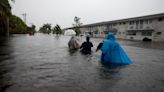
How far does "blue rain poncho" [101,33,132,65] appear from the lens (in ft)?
23.5

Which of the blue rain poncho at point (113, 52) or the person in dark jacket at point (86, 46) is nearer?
the blue rain poncho at point (113, 52)

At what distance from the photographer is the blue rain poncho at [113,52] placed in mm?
7160

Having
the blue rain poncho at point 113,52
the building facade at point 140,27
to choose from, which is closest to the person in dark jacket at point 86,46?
the blue rain poncho at point 113,52

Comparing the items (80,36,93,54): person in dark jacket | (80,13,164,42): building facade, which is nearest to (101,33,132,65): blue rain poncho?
(80,36,93,54): person in dark jacket

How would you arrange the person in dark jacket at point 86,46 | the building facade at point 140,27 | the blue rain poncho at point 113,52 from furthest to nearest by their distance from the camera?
1. the building facade at point 140,27
2. the person in dark jacket at point 86,46
3. the blue rain poncho at point 113,52

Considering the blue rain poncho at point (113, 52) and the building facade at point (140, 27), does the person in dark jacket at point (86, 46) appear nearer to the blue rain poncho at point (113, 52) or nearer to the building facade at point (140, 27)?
the blue rain poncho at point (113, 52)

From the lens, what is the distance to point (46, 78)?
4949 mm

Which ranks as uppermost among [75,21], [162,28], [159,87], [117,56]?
[75,21]

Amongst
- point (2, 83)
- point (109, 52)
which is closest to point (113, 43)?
point (109, 52)

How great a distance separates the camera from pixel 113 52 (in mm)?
7219

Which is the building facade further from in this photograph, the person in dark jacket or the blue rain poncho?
the blue rain poncho

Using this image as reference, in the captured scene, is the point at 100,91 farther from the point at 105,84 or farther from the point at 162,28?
the point at 162,28

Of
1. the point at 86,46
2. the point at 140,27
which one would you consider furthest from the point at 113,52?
the point at 140,27

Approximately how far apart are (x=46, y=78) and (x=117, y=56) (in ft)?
12.9
